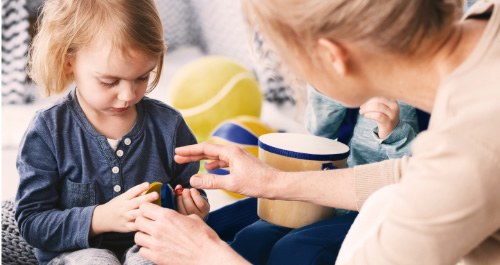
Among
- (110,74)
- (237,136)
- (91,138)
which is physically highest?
(110,74)

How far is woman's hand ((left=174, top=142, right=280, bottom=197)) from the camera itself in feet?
3.03

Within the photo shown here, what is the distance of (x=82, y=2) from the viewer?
921 mm

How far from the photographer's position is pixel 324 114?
1194 millimetres

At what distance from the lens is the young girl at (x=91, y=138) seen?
915mm

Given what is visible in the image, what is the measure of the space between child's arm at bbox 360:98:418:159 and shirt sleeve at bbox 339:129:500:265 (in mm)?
355

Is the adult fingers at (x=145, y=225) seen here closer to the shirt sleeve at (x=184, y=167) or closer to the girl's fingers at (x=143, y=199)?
the girl's fingers at (x=143, y=199)

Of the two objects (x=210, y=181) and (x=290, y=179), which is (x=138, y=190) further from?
(x=290, y=179)

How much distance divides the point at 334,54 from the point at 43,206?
0.51 metres

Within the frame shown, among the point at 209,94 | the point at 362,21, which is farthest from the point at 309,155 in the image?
the point at 209,94

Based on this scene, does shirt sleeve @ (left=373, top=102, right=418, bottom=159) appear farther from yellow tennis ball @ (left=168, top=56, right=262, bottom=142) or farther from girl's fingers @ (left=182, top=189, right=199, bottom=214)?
yellow tennis ball @ (left=168, top=56, right=262, bottom=142)

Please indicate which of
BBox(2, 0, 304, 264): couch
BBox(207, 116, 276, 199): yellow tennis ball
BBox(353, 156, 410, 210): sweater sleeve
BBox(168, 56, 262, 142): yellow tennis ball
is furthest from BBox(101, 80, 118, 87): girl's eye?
BBox(2, 0, 304, 264): couch

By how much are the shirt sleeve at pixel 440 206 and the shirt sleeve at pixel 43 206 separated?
461 mm

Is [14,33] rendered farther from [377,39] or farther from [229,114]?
[377,39]

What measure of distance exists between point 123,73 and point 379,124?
43 centimetres
